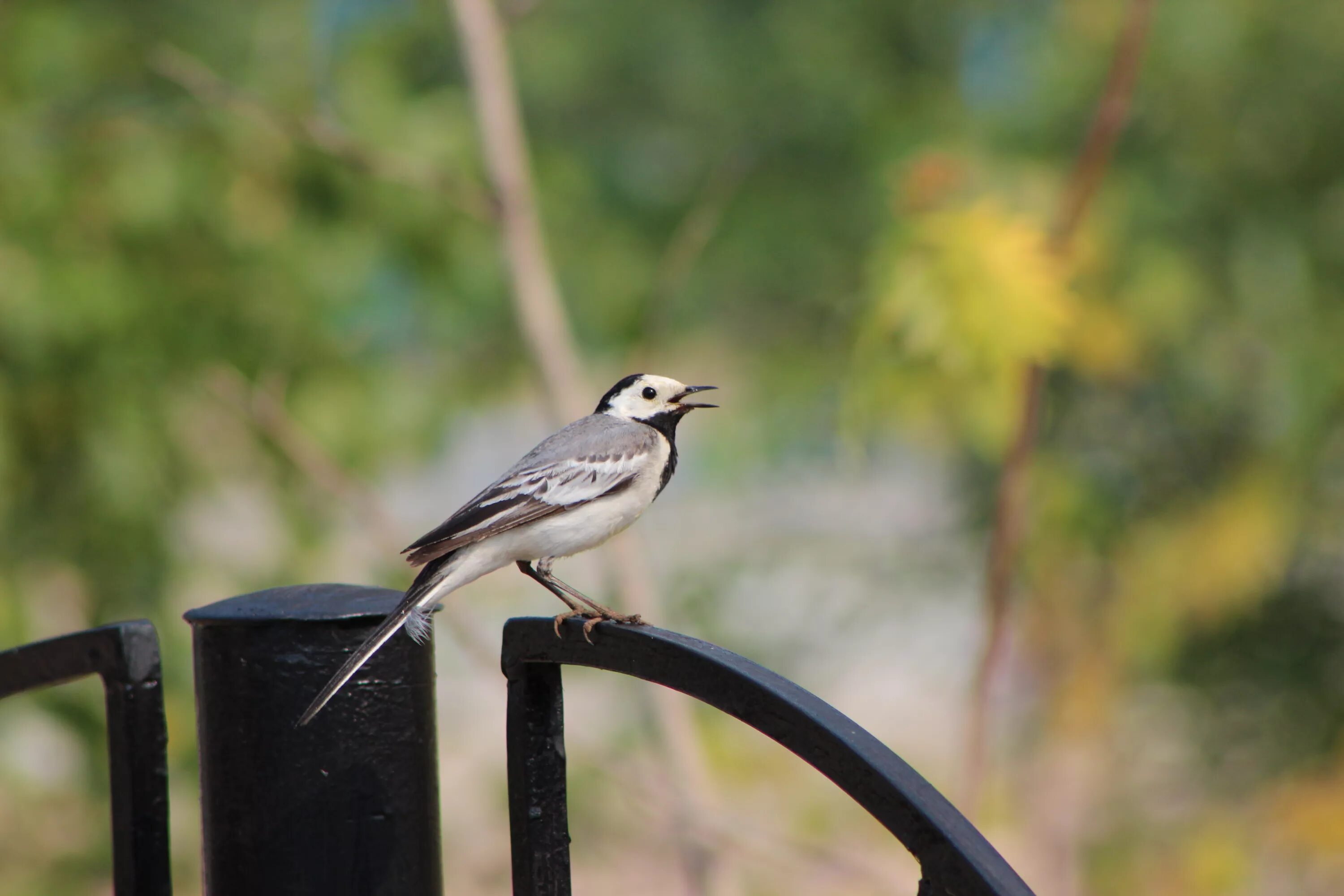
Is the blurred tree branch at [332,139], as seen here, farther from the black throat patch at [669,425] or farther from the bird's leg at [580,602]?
the bird's leg at [580,602]

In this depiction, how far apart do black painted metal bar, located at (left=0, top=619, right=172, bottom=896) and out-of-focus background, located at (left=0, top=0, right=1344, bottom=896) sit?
1.41 metres

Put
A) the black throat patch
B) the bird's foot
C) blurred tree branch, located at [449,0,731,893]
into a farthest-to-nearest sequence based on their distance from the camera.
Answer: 1. blurred tree branch, located at [449,0,731,893]
2. the black throat patch
3. the bird's foot

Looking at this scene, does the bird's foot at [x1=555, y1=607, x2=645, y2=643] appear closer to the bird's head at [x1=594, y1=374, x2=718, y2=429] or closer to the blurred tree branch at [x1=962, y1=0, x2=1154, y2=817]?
the bird's head at [x1=594, y1=374, x2=718, y2=429]

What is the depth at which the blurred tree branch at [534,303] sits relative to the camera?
3.47m

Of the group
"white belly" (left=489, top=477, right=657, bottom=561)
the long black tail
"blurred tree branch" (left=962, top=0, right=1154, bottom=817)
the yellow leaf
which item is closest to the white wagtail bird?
"white belly" (left=489, top=477, right=657, bottom=561)

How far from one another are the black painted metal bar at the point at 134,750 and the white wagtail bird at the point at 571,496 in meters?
0.44

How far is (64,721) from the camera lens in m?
4.51

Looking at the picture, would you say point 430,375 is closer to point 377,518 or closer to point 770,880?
point 377,518

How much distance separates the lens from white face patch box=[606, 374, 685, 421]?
2.93 m

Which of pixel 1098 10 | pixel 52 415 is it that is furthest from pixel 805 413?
pixel 52 415

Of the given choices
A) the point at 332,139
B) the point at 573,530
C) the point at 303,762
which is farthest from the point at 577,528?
the point at 332,139

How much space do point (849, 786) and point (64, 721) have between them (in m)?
3.94

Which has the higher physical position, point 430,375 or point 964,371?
point 430,375

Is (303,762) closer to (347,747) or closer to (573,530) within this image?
(347,747)
